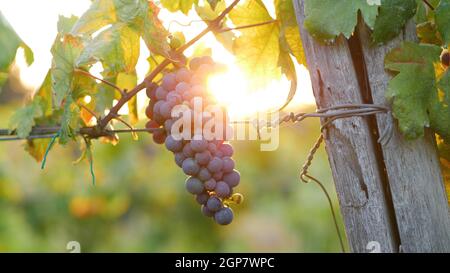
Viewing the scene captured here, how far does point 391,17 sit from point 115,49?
20.7 inches

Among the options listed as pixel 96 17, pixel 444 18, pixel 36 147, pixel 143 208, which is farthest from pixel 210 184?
pixel 143 208

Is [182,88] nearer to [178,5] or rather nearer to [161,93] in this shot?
[161,93]

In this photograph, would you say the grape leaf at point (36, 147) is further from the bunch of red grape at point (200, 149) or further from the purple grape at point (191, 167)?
the purple grape at point (191, 167)

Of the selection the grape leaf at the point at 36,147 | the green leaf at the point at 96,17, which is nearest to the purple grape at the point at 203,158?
the green leaf at the point at 96,17

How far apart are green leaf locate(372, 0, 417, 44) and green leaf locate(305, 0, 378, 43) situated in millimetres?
24

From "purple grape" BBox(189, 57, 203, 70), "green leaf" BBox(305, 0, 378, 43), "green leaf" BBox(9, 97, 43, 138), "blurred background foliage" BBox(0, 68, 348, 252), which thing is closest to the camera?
"green leaf" BBox(305, 0, 378, 43)

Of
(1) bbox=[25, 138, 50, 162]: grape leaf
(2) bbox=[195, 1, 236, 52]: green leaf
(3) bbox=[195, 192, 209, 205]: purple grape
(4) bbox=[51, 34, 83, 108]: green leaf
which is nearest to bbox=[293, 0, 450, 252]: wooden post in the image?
(3) bbox=[195, 192, 209, 205]: purple grape

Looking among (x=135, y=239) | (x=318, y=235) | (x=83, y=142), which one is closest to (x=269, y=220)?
(x=318, y=235)

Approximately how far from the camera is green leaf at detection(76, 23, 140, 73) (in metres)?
1.26

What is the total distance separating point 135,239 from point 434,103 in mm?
6210

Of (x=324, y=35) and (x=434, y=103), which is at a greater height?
(x=324, y=35)

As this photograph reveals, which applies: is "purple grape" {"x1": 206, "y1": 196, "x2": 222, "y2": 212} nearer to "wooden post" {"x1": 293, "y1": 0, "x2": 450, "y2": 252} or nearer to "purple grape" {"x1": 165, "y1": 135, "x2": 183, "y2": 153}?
"purple grape" {"x1": 165, "y1": 135, "x2": 183, "y2": 153}
